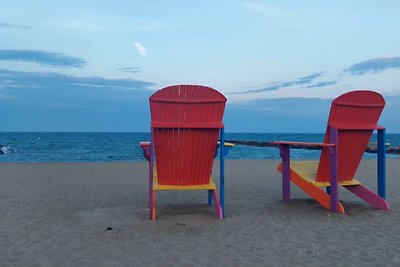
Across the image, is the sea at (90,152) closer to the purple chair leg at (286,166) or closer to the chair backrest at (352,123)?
the purple chair leg at (286,166)

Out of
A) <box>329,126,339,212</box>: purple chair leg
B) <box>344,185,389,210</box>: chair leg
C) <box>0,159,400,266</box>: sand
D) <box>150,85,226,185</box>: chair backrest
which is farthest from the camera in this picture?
<box>344,185,389,210</box>: chair leg

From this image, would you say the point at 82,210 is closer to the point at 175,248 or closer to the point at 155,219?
the point at 155,219

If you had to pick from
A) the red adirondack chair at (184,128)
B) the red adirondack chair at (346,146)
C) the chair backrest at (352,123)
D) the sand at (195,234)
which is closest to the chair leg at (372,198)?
the red adirondack chair at (346,146)

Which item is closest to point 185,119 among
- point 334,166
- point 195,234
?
point 195,234

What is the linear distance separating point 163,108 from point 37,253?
1884mm

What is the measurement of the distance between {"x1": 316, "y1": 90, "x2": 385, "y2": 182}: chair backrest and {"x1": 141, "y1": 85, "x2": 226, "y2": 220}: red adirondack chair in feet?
4.52

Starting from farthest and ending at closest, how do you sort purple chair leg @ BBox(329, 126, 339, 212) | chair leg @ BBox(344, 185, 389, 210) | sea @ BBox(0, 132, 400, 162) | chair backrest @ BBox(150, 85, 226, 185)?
1. sea @ BBox(0, 132, 400, 162)
2. chair leg @ BBox(344, 185, 389, 210)
3. purple chair leg @ BBox(329, 126, 339, 212)
4. chair backrest @ BBox(150, 85, 226, 185)

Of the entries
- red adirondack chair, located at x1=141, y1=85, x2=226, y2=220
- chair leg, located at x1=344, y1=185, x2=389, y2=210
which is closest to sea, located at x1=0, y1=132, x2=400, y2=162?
chair leg, located at x1=344, y1=185, x2=389, y2=210

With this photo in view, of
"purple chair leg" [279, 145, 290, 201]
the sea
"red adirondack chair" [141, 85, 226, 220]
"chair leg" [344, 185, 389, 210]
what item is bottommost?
the sea

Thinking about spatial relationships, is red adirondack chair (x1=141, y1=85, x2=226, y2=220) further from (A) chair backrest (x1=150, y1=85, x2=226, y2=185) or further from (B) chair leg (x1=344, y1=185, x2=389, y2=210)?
(B) chair leg (x1=344, y1=185, x2=389, y2=210)

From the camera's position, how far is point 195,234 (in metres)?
3.76

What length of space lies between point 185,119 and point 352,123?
1.99 metres

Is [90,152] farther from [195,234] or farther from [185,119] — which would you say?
[195,234]

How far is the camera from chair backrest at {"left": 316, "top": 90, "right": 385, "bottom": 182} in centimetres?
457
